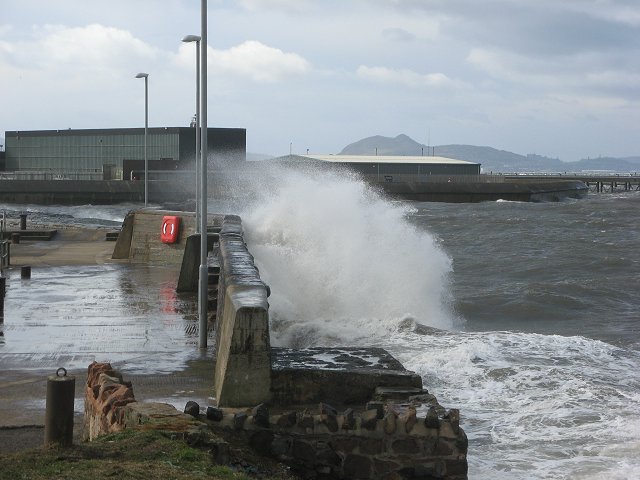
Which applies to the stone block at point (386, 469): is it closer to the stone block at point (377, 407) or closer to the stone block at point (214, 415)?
the stone block at point (377, 407)

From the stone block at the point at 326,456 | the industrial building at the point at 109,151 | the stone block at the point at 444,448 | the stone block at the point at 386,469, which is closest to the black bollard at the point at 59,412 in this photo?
the stone block at the point at 326,456

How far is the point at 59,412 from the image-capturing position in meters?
7.14

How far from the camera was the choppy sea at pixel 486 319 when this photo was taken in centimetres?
1028

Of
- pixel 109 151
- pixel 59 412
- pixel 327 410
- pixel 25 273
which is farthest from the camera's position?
pixel 109 151

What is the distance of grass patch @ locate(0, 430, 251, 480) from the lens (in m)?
5.89

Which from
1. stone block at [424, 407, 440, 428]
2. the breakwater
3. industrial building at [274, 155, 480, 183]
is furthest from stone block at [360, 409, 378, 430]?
industrial building at [274, 155, 480, 183]

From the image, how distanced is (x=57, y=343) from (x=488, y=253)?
25702mm

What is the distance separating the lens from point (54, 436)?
707 cm

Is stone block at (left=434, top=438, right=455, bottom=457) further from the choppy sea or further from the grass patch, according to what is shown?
the grass patch

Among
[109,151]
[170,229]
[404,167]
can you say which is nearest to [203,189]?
[170,229]

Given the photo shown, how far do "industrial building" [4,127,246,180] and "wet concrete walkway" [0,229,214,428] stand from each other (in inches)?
2375

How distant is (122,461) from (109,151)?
316ft

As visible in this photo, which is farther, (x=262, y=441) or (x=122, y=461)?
(x=262, y=441)

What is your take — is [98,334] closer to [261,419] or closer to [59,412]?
[261,419]
